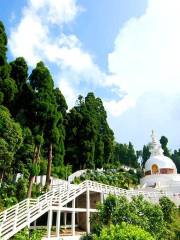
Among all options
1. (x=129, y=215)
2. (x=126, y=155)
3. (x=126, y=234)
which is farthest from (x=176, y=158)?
(x=126, y=234)

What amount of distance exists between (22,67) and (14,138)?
8.13 meters

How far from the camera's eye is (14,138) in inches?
Answer: 944

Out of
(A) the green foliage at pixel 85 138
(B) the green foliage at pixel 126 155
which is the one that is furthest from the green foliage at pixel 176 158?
(A) the green foliage at pixel 85 138

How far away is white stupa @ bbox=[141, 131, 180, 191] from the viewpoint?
4225 centimetres

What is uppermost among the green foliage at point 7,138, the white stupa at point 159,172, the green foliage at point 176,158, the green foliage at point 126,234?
the green foliage at point 176,158

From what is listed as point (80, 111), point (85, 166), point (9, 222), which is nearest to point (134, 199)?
point (9, 222)

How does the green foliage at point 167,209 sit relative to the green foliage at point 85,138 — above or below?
below

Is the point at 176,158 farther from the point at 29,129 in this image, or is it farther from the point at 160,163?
the point at 29,129

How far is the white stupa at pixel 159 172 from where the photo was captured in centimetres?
4225

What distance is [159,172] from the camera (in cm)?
4656

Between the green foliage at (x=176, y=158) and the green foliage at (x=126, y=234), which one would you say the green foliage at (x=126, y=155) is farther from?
the green foliage at (x=126, y=234)

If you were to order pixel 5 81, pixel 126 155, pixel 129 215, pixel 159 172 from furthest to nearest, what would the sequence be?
pixel 126 155 → pixel 159 172 → pixel 5 81 → pixel 129 215

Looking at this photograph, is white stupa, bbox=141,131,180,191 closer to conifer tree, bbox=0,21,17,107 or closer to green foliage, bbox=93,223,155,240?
conifer tree, bbox=0,21,17,107

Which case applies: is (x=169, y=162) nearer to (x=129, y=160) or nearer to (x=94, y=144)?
(x=94, y=144)
